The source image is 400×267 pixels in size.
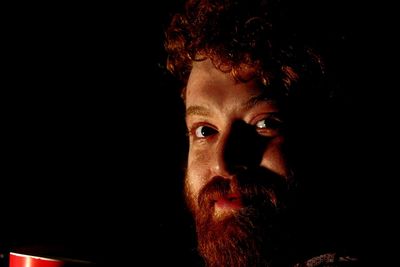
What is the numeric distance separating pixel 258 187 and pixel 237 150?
125mm

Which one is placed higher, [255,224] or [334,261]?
[255,224]

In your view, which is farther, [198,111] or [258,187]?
[198,111]

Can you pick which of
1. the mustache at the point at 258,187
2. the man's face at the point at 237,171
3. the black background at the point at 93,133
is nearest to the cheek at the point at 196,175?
the man's face at the point at 237,171

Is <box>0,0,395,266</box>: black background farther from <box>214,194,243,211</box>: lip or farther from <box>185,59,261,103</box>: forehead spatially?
<box>214,194,243,211</box>: lip

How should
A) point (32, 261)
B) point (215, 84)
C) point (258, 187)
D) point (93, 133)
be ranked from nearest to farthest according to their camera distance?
point (32, 261)
point (258, 187)
point (215, 84)
point (93, 133)

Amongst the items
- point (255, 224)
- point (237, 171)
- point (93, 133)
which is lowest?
point (255, 224)

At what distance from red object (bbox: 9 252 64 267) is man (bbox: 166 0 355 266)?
0.47 meters

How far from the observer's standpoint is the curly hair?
1218mm

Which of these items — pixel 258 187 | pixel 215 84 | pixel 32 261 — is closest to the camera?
pixel 32 261

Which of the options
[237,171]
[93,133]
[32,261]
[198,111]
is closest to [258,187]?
[237,171]

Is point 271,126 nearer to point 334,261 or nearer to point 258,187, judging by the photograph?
point 258,187

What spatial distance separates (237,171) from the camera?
1118mm

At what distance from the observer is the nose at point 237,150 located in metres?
1.12

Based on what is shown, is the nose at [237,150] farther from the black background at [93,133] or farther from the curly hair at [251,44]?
the black background at [93,133]
